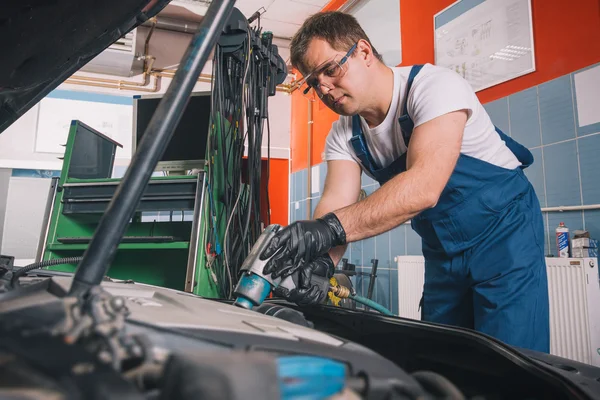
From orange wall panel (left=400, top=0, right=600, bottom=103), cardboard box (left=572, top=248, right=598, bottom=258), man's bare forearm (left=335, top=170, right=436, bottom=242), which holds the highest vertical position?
orange wall panel (left=400, top=0, right=600, bottom=103)

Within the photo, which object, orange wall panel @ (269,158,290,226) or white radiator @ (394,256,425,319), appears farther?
orange wall panel @ (269,158,290,226)

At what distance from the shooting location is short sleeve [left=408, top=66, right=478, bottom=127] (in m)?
1.13

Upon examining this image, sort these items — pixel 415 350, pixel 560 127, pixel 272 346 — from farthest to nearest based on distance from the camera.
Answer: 1. pixel 560 127
2. pixel 415 350
3. pixel 272 346

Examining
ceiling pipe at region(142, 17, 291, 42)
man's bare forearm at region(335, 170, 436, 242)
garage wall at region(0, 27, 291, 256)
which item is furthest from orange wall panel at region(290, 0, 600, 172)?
ceiling pipe at region(142, 17, 291, 42)

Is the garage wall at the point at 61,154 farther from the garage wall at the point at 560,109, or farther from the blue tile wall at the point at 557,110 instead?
the blue tile wall at the point at 557,110

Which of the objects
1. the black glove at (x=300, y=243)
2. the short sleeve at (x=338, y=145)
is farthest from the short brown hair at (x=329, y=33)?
the black glove at (x=300, y=243)

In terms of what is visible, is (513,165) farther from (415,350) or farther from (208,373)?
(208,373)

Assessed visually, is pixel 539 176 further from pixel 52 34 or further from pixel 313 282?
pixel 52 34

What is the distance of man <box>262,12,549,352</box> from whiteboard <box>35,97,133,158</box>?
3.87m

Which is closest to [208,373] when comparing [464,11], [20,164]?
[464,11]

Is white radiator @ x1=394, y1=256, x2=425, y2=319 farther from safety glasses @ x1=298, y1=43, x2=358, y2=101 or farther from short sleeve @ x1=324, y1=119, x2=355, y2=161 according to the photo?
safety glasses @ x1=298, y1=43, x2=358, y2=101

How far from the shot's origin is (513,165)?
4.57 ft

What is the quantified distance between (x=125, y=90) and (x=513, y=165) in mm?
4723

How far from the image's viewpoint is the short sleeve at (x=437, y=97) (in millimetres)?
1129
